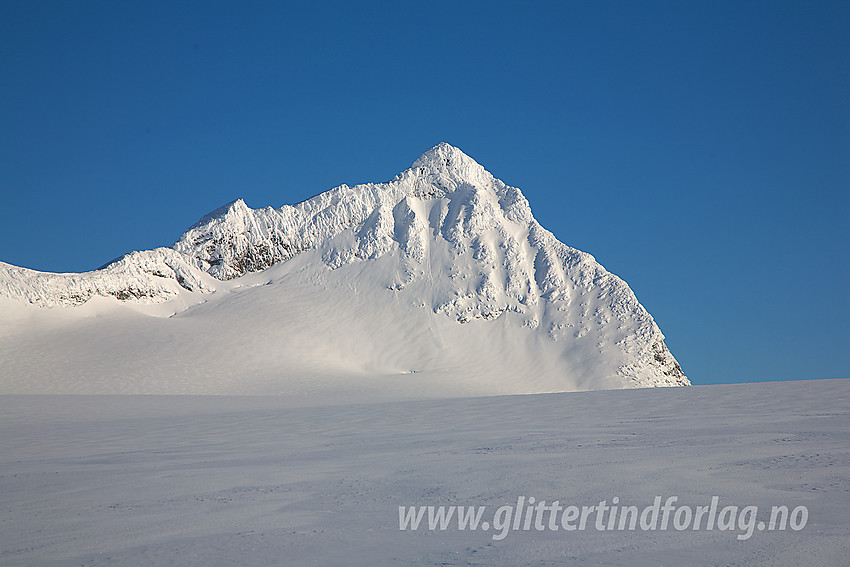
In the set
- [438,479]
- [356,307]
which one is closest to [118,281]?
[356,307]

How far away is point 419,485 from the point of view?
5.97m

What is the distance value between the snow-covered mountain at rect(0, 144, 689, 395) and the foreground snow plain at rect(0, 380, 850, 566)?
35.5 metres

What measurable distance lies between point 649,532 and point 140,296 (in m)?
69.8

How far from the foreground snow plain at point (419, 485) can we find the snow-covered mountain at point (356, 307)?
35.5 metres

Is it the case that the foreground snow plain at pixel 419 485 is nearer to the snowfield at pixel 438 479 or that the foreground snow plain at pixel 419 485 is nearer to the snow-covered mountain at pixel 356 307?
the snowfield at pixel 438 479

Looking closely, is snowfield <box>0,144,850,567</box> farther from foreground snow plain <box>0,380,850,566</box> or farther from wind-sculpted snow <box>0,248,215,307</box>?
wind-sculpted snow <box>0,248,215,307</box>

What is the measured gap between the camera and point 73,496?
6160 millimetres

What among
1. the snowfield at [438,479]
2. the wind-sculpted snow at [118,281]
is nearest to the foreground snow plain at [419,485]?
the snowfield at [438,479]

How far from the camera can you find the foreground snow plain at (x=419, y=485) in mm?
4188

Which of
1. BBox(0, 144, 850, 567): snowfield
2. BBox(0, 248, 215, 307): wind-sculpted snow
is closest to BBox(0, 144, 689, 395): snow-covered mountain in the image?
BBox(0, 248, 215, 307): wind-sculpted snow

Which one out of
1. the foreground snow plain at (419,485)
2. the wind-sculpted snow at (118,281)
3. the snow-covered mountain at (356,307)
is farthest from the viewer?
the wind-sculpted snow at (118,281)

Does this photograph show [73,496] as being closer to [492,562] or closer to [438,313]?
[492,562]

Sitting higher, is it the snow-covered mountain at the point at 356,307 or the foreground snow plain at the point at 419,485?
the snow-covered mountain at the point at 356,307

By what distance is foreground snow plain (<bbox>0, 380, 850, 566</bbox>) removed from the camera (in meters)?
4.19
